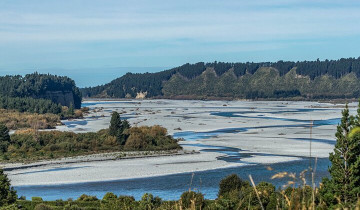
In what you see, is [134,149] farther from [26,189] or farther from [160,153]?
[26,189]

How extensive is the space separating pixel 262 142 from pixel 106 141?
19279 millimetres

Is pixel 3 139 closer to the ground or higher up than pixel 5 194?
closer to the ground

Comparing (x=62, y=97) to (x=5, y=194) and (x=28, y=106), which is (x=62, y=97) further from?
(x=5, y=194)

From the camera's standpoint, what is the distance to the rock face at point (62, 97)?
554 ft

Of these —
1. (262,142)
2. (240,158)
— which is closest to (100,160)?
(240,158)

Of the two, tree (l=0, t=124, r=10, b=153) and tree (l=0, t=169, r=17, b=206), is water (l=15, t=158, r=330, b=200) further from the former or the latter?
tree (l=0, t=124, r=10, b=153)

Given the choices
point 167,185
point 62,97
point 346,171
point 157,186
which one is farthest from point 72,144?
point 62,97

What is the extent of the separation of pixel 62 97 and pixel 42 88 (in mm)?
11483

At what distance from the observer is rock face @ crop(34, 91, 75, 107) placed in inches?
6654

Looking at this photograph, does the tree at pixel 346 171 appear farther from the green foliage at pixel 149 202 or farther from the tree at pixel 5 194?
the tree at pixel 5 194

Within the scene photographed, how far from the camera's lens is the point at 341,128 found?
2114 cm

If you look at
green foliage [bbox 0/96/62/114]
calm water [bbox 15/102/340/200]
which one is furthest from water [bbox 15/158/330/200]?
green foliage [bbox 0/96/62/114]

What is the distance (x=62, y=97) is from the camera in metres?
174

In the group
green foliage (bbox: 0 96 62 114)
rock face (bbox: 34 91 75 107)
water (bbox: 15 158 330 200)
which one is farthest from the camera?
rock face (bbox: 34 91 75 107)
